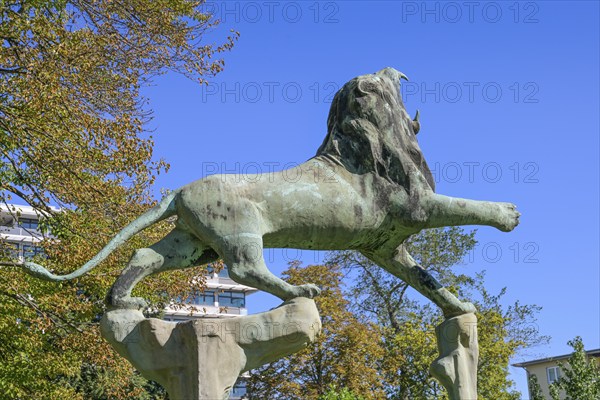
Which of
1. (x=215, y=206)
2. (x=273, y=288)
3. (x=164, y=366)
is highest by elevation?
(x=215, y=206)

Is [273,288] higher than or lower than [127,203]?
lower

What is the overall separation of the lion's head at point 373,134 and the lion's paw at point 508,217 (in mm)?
579

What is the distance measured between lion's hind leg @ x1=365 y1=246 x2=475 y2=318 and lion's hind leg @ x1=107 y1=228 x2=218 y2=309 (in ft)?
4.55

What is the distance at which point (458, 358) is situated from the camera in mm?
Result: 6148

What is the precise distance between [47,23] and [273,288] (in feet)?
25.9

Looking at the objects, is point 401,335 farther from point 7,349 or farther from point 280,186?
point 280,186

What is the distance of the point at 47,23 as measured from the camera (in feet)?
39.0

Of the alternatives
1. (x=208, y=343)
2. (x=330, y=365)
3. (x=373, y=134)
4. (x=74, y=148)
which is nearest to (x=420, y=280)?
(x=373, y=134)

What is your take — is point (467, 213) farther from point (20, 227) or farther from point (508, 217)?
point (20, 227)

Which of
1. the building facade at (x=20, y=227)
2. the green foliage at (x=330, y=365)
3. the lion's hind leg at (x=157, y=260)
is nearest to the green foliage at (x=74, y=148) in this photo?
the building facade at (x=20, y=227)

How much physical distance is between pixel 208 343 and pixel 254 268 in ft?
1.98

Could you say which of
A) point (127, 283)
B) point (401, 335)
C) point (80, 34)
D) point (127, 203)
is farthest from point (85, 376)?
point (127, 283)

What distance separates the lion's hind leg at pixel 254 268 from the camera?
5605 millimetres

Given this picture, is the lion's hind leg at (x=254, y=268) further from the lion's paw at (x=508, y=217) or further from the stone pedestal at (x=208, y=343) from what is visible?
the lion's paw at (x=508, y=217)
